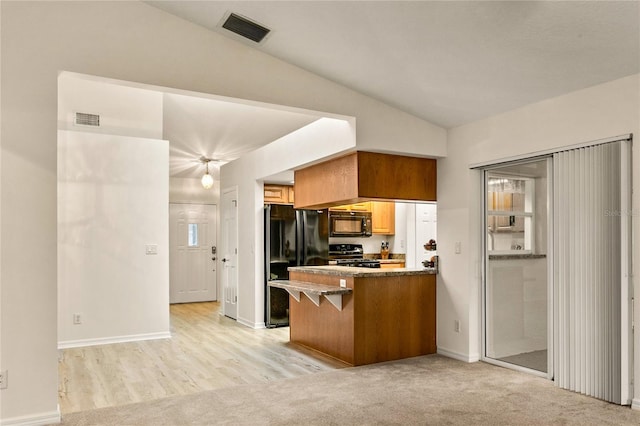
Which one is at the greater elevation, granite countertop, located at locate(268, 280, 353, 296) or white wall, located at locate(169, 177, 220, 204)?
white wall, located at locate(169, 177, 220, 204)

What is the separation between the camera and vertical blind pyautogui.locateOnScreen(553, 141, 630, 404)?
3473mm

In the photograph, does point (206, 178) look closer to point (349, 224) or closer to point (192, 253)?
point (349, 224)

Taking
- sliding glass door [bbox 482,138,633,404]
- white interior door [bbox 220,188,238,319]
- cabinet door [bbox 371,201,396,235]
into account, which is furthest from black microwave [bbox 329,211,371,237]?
sliding glass door [bbox 482,138,633,404]

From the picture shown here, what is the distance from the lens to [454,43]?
11.1 ft

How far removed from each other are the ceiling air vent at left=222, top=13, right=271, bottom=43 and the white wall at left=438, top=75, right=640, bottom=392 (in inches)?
91.5

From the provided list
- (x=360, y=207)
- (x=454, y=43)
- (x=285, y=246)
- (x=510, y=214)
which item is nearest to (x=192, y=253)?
(x=285, y=246)

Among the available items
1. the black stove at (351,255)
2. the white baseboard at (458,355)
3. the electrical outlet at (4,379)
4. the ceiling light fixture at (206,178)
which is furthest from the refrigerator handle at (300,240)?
the electrical outlet at (4,379)

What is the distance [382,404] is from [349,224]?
14.6 ft

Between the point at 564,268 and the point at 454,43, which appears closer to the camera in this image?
the point at 454,43

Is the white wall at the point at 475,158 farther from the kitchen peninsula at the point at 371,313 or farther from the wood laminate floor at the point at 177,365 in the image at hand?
the wood laminate floor at the point at 177,365

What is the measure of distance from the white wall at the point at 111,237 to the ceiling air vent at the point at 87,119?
14cm

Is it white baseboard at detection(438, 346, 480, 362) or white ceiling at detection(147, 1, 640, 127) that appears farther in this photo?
white baseboard at detection(438, 346, 480, 362)

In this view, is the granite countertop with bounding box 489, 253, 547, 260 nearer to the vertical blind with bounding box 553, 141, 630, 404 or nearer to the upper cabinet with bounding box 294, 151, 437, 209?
the vertical blind with bounding box 553, 141, 630, 404

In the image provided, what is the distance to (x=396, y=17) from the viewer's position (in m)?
Answer: 3.19
